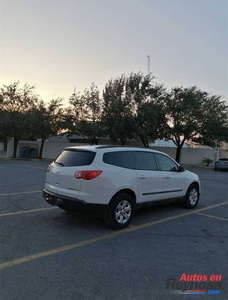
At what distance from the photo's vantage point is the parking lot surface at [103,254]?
3.21 metres

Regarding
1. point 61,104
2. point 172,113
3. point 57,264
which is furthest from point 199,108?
point 57,264

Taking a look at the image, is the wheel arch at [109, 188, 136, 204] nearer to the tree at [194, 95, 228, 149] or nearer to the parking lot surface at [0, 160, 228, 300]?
the parking lot surface at [0, 160, 228, 300]

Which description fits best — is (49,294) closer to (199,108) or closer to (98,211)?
(98,211)

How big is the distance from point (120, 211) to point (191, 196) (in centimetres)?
303

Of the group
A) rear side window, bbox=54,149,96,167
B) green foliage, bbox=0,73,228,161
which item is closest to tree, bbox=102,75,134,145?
green foliage, bbox=0,73,228,161

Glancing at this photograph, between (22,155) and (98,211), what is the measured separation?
93.5 feet

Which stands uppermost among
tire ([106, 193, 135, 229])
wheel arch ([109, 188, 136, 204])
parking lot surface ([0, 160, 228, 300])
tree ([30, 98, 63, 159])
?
tree ([30, 98, 63, 159])

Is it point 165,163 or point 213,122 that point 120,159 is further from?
point 213,122

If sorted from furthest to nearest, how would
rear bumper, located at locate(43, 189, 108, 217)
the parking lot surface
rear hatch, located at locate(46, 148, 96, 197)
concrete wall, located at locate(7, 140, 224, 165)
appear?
concrete wall, located at locate(7, 140, 224, 165) → rear hatch, located at locate(46, 148, 96, 197) → rear bumper, located at locate(43, 189, 108, 217) → the parking lot surface

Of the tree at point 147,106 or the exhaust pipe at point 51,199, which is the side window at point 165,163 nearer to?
the exhaust pipe at point 51,199

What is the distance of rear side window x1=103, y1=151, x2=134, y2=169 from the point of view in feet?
17.9

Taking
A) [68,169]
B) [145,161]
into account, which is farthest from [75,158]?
[145,161]

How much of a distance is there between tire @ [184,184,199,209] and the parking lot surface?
0.69m

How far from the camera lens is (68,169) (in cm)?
537
